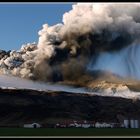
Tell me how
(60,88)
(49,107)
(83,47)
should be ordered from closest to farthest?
(49,107)
(60,88)
(83,47)

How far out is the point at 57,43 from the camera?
46344 mm

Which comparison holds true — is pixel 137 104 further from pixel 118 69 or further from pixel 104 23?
pixel 104 23

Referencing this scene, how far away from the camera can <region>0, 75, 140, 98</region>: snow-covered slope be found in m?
42.1

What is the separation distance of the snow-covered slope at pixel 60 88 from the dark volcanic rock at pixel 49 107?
0.49 m

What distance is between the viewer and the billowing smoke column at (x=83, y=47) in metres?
42.9

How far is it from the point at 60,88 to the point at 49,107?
81.8 inches

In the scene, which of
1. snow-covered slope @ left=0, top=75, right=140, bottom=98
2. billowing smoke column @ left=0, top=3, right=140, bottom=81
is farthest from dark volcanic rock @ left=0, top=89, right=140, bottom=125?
billowing smoke column @ left=0, top=3, right=140, bottom=81

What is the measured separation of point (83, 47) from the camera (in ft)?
149

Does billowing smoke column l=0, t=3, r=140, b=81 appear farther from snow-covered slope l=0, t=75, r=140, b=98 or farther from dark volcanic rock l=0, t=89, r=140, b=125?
dark volcanic rock l=0, t=89, r=140, b=125

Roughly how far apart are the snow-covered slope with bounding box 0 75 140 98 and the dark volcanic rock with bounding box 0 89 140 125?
0.49 m

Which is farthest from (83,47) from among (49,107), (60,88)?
(49,107)

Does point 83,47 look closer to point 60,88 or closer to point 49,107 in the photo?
point 60,88

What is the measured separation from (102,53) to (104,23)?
3.08 m

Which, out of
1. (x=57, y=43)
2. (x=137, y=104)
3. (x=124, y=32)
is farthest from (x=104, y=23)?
(x=137, y=104)
